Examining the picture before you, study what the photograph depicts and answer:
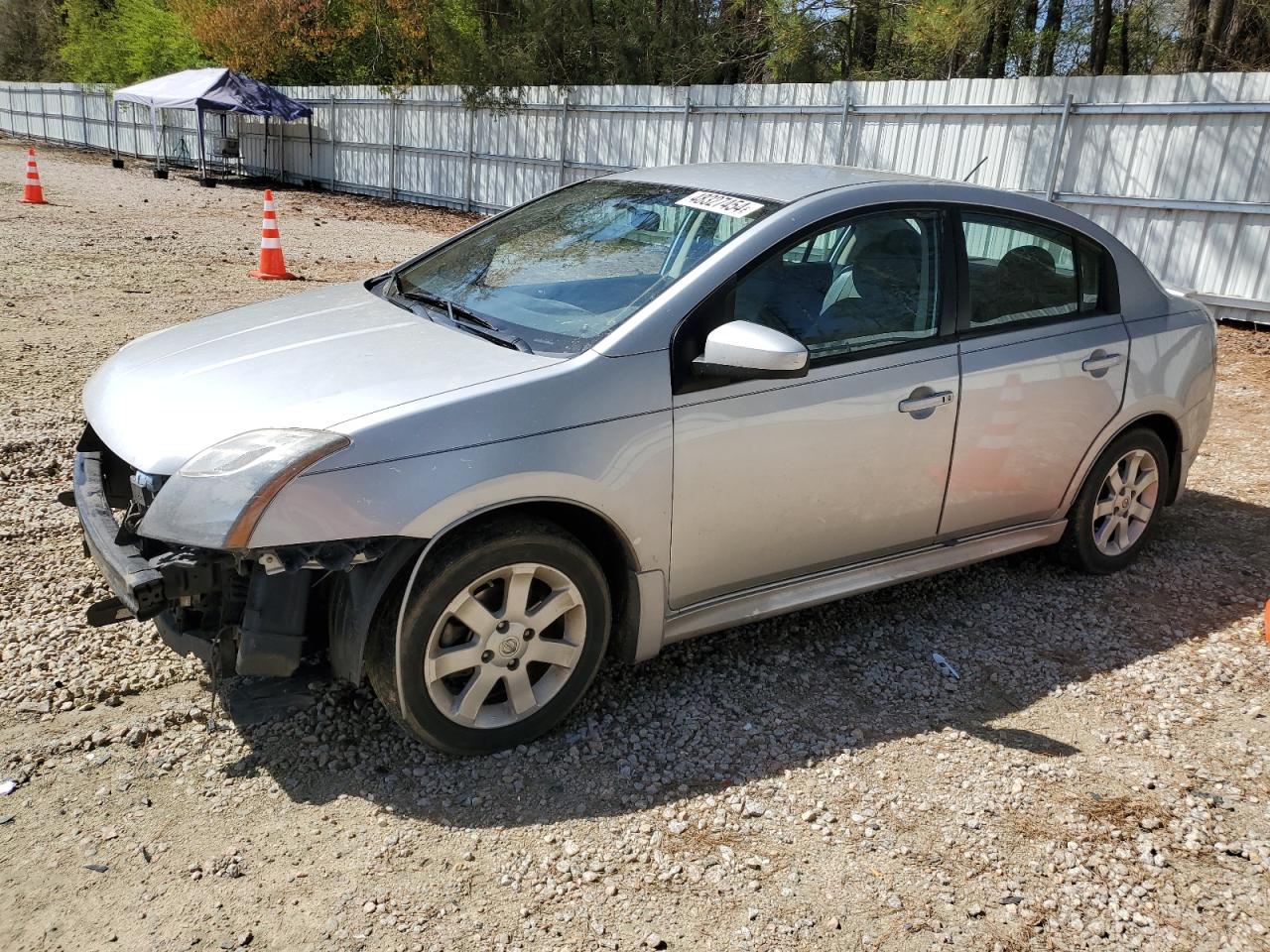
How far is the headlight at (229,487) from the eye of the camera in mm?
2672

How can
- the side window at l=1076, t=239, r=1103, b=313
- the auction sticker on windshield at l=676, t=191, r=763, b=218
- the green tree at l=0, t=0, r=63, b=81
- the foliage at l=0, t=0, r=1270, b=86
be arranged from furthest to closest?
the green tree at l=0, t=0, r=63, b=81 < the foliage at l=0, t=0, r=1270, b=86 < the side window at l=1076, t=239, r=1103, b=313 < the auction sticker on windshield at l=676, t=191, r=763, b=218

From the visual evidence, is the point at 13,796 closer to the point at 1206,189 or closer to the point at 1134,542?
the point at 1134,542

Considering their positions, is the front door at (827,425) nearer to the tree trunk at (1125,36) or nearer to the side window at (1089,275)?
the side window at (1089,275)

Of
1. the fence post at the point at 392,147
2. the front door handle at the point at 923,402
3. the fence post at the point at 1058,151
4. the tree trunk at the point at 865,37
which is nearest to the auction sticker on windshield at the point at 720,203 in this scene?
the front door handle at the point at 923,402

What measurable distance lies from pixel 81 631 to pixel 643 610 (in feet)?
6.82

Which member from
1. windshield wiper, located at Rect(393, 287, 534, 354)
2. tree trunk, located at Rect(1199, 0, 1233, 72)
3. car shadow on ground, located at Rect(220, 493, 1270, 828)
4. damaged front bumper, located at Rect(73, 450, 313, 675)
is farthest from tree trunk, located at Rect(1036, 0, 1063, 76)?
damaged front bumper, located at Rect(73, 450, 313, 675)

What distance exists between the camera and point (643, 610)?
3.33 m

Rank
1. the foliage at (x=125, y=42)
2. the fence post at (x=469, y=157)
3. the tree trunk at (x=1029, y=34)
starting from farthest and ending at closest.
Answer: the foliage at (x=125, y=42)
the fence post at (x=469, y=157)
the tree trunk at (x=1029, y=34)

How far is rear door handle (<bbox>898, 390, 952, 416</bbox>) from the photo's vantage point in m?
3.73

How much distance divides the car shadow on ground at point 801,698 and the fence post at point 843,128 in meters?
10.1

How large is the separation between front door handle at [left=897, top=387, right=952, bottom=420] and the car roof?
81cm

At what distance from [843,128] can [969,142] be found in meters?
2.06

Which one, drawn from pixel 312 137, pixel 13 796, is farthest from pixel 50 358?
pixel 312 137

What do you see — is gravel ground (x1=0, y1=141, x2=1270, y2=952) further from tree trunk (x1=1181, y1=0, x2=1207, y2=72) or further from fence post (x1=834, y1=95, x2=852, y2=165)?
fence post (x1=834, y1=95, x2=852, y2=165)
